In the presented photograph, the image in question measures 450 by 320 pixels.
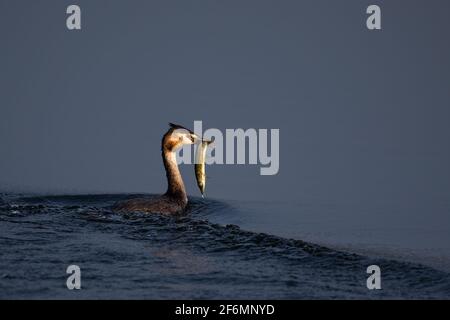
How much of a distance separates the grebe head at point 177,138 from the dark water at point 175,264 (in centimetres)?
278

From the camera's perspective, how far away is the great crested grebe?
44.7 feet

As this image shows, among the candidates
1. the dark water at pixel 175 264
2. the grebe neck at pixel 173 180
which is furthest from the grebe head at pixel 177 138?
the dark water at pixel 175 264

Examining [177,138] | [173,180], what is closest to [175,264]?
[173,180]

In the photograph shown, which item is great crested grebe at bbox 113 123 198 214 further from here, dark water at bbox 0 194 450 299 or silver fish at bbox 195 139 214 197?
dark water at bbox 0 194 450 299

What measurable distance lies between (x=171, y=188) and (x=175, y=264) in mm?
5418

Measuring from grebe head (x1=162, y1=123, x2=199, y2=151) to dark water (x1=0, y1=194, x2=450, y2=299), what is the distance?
2784mm

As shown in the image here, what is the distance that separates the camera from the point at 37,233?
11227mm

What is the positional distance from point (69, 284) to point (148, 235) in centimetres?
300

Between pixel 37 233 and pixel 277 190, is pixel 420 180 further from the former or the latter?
pixel 37 233

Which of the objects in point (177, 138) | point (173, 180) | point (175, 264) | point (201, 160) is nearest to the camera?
point (175, 264)

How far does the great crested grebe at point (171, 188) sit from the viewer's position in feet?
44.7

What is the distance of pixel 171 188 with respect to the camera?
15039mm

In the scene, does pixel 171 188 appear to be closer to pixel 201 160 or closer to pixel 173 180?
pixel 173 180

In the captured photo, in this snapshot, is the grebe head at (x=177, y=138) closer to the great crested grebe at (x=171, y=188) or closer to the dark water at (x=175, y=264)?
the great crested grebe at (x=171, y=188)
